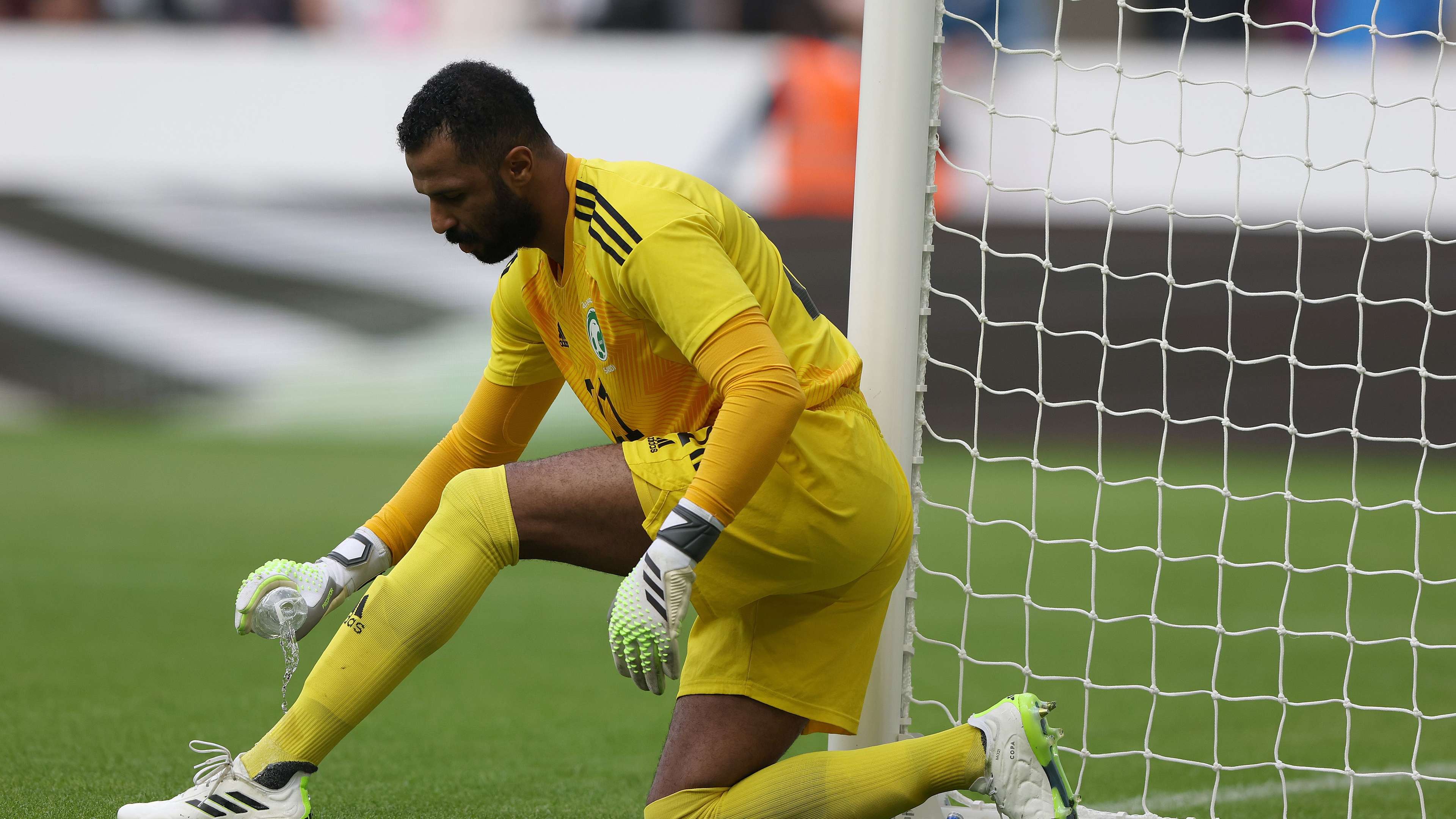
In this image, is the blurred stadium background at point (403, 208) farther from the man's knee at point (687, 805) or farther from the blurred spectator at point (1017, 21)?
the man's knee at point (687, 805)

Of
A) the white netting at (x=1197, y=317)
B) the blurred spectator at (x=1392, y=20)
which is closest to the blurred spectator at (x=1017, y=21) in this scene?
the white netting at (x=1197, y=317)

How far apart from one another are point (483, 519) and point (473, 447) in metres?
0.50

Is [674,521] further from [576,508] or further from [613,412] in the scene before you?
[613,412]

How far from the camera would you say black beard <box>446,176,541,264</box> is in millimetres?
2309

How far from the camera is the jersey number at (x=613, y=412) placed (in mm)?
2525

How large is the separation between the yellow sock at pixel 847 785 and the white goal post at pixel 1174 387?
0.38 metres

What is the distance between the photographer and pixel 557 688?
15.1 ft

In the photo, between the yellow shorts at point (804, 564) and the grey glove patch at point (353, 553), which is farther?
the grey glove patch at point (353, 553)

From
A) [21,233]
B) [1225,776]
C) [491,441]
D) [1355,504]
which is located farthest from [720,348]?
[21,233]

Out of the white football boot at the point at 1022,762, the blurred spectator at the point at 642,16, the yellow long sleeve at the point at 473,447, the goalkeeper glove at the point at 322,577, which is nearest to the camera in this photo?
the goalkeeper glove at the point at 322,577

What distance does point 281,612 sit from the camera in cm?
237

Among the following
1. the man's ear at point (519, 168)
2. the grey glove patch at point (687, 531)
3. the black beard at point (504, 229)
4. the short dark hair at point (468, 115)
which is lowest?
the grey glove patch at point (687, 531)

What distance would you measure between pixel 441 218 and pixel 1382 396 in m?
10.3

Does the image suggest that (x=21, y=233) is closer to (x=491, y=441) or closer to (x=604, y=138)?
(x=604, y=138)
